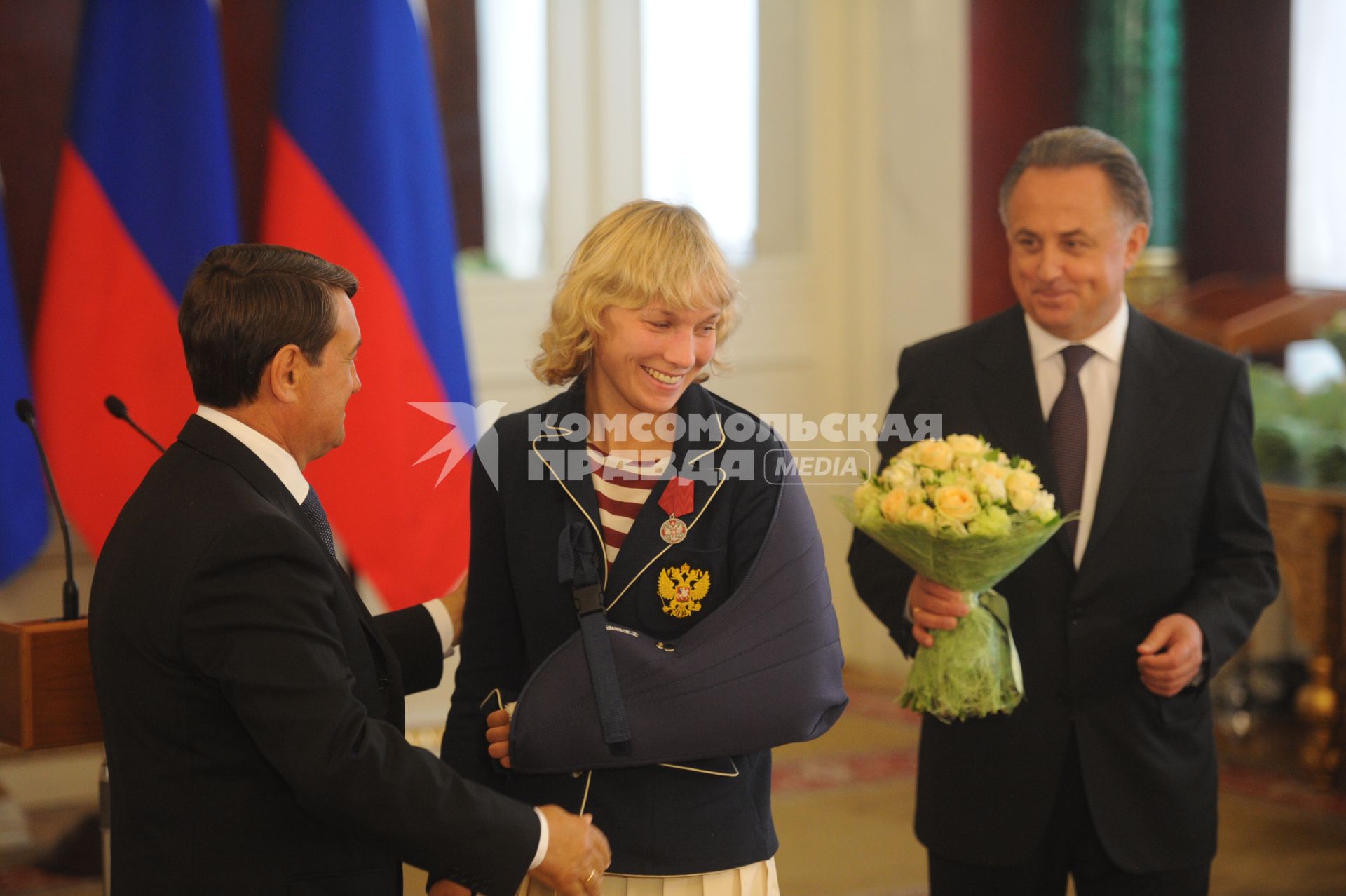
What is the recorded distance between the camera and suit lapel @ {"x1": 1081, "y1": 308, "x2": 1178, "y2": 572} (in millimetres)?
2184

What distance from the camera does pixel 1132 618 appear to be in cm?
219

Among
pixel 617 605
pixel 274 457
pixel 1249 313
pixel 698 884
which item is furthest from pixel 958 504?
pixel 1249 313

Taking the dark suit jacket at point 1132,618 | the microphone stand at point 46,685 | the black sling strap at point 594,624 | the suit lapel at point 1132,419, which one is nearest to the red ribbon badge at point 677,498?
the black sling strap at point 594,624

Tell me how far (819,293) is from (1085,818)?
3733 millimetres

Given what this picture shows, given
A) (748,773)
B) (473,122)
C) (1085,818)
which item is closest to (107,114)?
(473,122)

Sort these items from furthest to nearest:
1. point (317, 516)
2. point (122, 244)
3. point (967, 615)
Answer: point (122, 244), point (967, 615), point (317, 516)

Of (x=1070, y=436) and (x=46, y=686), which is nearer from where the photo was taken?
(x=46, y=686)

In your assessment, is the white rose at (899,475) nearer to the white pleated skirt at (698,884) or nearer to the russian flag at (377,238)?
the white pleated skirt at (698,884)

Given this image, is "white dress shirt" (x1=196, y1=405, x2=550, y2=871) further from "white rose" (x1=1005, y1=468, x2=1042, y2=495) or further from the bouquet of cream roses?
"white rose" (x1=1005, y1=468, x2=1042, y2=495)

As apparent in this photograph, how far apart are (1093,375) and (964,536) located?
1.73 feet

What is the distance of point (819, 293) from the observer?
571 cm

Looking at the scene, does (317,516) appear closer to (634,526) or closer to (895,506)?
(634,526)

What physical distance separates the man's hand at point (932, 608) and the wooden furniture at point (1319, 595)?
8.29 ft

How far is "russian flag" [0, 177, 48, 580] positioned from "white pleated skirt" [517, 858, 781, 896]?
93.6 inches
